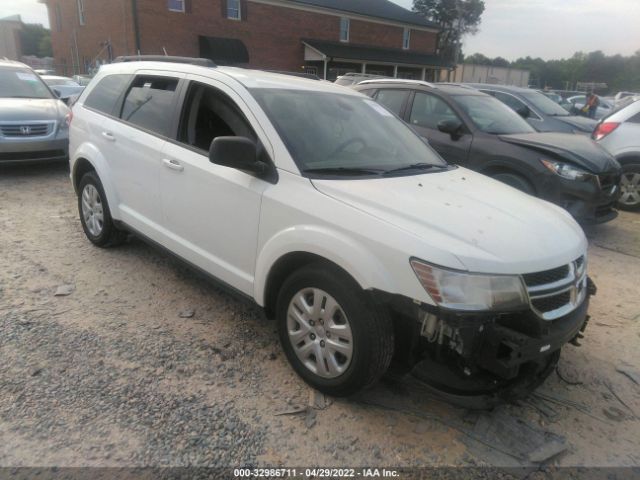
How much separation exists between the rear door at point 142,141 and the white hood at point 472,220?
1619 mm

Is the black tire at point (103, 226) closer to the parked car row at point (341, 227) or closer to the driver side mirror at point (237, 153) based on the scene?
the parked car row at point (341, 227)

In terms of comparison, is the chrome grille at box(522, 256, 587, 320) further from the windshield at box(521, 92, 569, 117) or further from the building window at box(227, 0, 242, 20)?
the building window at box(227, 0, 242, 20)

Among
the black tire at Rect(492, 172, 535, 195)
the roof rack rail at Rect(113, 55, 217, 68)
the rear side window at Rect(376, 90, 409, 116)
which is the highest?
the roof rack rail at Rect(113, 55, 217, 68)

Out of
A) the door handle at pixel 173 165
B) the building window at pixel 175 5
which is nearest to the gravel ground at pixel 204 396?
the door handle at pixel 173 165

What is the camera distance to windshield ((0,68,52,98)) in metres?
8.41

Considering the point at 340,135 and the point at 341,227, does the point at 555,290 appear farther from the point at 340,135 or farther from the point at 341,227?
the point at 340,135

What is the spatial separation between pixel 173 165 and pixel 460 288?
225 centimetres

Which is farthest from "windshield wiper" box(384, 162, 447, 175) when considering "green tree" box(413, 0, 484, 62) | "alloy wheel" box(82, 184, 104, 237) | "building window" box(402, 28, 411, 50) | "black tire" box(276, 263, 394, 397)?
"green tree" box(413, 0, 484, 62)

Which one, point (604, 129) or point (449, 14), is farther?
point (449, 14)

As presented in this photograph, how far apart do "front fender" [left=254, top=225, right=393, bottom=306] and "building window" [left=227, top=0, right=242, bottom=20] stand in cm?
2897

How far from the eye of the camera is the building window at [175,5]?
26.0m

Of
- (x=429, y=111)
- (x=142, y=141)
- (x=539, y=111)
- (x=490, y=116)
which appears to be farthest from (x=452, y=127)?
(x=539, y=111)

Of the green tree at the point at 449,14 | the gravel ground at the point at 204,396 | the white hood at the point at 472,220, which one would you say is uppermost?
the green tree at the point at 449,14

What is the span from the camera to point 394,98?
6883mm
